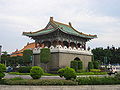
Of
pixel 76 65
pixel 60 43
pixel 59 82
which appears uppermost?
pixel 60 43

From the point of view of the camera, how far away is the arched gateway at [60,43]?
32.2 meters

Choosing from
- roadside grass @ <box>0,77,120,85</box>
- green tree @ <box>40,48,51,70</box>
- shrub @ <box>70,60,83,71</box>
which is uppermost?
green tree @ <box>40,48,51,70</box>

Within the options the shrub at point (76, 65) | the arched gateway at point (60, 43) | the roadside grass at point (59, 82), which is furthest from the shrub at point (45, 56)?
the roadside grass at point (59, 82)

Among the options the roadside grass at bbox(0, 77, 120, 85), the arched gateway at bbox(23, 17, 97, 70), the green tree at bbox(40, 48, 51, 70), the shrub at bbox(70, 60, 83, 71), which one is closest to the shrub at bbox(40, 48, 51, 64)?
the green tree at bbox(40, 48, 51, 70)

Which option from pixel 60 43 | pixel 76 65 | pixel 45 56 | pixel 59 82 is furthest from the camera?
pixel 60 43

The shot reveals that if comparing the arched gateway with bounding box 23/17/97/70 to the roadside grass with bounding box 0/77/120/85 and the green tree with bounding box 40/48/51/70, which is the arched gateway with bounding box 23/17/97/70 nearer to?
the green tree with bounding box 40/48/51/70

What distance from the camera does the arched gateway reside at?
105ft

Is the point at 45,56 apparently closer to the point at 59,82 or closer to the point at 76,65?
the point at 76,65

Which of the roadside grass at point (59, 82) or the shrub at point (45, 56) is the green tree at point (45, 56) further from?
the roadside grass at point (59, 82)

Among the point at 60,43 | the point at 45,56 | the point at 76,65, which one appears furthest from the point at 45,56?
the point at 60,43

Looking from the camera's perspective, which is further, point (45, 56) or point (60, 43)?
point (60, 43)

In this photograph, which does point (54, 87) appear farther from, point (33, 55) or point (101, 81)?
point (33, 55)

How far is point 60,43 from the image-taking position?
3641cm

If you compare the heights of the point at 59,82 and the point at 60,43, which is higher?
the point at 60,43
